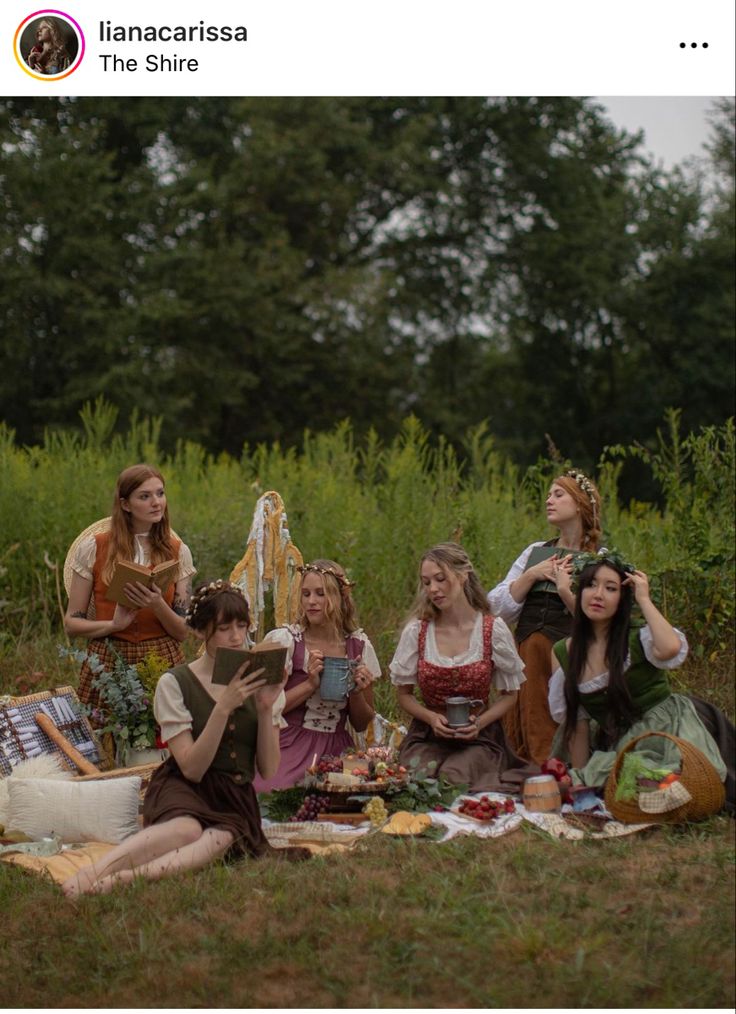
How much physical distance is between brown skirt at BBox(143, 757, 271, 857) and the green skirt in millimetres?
1601

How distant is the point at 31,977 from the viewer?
4.77 m

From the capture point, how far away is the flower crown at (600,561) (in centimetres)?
630

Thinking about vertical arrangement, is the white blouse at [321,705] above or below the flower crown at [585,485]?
below

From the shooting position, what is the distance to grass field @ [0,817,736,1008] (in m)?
4.42

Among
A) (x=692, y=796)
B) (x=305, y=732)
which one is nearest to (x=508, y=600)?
(x=305, y=732)

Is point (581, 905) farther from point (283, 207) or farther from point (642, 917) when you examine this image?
point (283, 207)

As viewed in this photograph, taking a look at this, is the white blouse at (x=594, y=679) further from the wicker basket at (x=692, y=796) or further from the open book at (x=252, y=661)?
the open book at (x=252, y=661)

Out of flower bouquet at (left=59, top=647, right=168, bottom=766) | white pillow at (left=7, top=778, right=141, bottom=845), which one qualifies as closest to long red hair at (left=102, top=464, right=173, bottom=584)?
flower bouquet at (left=59, top=647, right=168, bottom=766)

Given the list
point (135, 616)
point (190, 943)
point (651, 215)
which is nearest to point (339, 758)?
point (135, 616)

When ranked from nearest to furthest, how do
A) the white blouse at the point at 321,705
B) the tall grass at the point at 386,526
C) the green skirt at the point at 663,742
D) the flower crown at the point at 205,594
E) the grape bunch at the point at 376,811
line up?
1. the flower crown at the point at 205,594
2. the green skirt at the point at 663,742
3. the grape bunch at the point at 376,811
4. the white blouse at the point at 321,705
5. the tall grass at the point at 386,526

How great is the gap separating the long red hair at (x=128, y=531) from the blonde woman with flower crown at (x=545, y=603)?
185 centimetres
